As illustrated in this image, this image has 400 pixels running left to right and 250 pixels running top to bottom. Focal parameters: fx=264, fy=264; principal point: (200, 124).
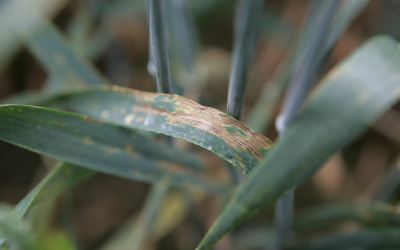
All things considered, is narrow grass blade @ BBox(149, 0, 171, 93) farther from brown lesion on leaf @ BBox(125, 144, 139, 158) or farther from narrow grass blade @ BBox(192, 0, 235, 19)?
narrow grass blade @ BBox(192, 0, 235, 19)

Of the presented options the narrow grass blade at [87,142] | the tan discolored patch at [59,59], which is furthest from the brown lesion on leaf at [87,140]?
the tan discolored patch at [59,59]

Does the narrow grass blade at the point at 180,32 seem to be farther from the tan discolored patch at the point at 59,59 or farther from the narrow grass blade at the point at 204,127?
the narrow grass blade at the point at 204,127

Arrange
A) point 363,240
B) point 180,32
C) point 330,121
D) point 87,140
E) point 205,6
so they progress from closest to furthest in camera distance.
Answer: point 330,121 < point 87,140 < point 363,240 < point 180,32 < point 205,6

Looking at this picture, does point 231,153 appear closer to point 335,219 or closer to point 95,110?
point 95,110

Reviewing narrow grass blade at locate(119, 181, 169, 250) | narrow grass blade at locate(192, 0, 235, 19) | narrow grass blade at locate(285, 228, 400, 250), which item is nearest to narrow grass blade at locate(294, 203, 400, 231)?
narrow grass blade at locate(285, 228, 400, 250)

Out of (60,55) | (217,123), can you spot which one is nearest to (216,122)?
(217,123)

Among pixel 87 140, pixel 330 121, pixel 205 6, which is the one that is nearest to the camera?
pixel 330 121

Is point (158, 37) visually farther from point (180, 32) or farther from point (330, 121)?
point (180, 32)
